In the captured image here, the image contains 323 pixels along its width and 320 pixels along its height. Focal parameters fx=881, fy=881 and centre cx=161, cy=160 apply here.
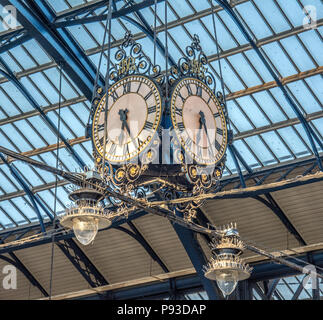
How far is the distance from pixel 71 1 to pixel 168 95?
1224 cm

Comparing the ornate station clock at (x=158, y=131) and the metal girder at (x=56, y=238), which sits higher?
the metal girder at (x=56, y=238)

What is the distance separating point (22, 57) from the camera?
2381 centimetres

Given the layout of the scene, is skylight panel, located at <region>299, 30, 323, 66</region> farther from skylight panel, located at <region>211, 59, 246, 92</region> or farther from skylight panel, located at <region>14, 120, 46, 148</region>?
skylight panel, located at <region>14, 120, 46, 148</region>

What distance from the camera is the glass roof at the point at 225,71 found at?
2140 centimetres

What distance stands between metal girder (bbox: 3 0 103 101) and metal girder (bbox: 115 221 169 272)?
16.4 ft

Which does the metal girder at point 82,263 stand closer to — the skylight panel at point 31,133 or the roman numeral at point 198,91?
the skylight panel at point 31,133

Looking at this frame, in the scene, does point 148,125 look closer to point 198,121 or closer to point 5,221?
point 198,121

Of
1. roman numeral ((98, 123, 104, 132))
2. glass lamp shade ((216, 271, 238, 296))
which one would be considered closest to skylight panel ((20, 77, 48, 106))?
glass lamp shade ((216, 271, 238, 296))

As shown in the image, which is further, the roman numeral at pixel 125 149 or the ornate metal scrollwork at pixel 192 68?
the ornate metal scrollwork at pixel 192 68

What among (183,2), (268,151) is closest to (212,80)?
(183,2)

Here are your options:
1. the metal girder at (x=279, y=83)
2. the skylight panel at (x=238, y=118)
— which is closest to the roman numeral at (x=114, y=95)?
the metal girder at (x=279, y=83)

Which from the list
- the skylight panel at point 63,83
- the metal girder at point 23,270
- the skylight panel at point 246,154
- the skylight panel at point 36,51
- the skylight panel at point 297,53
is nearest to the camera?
the skylight panel at point 297,53

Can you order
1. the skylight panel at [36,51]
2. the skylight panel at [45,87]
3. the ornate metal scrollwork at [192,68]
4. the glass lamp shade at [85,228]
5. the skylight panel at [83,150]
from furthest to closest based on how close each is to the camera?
the skylight panel at [83,150]
the skylight panel at [45,87]
the skylight panel at [36,51]
the ornate metal scrollwork at [192,68]
the glass lamp shade at [85,228]

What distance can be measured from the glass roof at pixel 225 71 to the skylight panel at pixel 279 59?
25 mm
